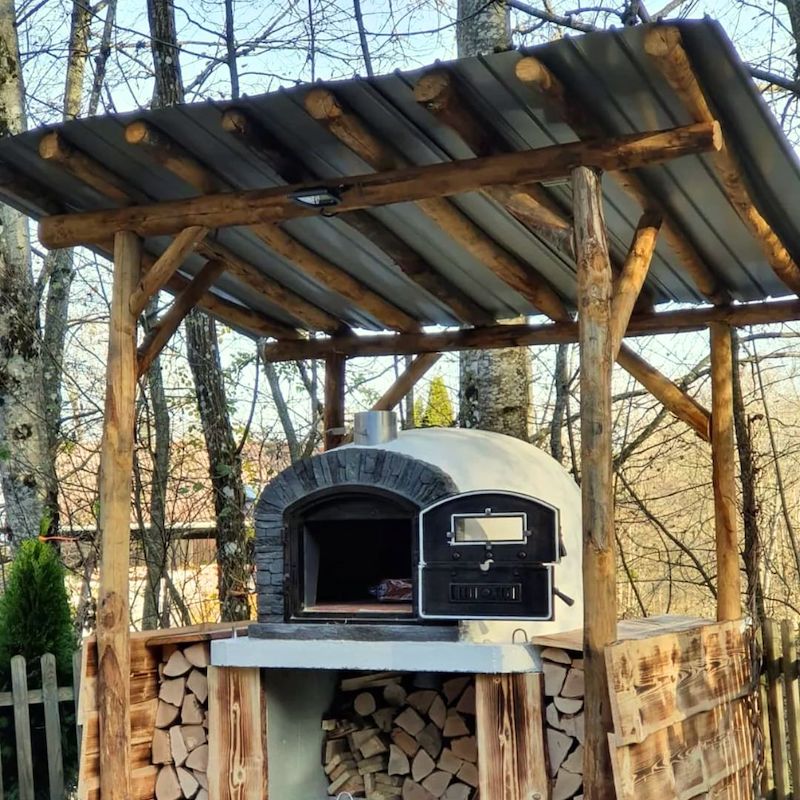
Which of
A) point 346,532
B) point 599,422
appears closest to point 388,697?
point 346,532

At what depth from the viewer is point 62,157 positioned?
14.4ft

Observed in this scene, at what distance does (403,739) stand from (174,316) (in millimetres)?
2302

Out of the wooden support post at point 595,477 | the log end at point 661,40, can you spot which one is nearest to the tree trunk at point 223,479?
the wooden support post at point 595,477

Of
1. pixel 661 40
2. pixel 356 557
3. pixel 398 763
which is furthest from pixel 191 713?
pixel 661 40

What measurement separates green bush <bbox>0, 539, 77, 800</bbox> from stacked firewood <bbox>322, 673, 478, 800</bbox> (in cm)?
140

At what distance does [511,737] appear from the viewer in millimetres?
4352

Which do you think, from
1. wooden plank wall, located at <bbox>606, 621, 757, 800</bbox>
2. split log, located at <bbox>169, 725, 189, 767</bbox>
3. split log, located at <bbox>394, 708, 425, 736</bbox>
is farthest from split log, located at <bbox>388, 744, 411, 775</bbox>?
wooden plank wall, located at <bbox>606, 621, 757, 800</bbox>

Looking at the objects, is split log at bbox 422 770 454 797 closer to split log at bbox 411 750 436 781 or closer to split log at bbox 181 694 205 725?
split log at bbox 411 750 436 781

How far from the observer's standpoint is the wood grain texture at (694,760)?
378cm

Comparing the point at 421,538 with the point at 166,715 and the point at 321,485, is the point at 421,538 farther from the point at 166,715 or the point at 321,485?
the point at 166,715

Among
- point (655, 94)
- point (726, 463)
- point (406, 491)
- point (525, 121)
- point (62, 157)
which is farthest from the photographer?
point (726, 463)

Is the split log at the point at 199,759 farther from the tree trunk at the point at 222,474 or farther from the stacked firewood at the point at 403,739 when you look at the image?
the tree trunk at the point at 222,474

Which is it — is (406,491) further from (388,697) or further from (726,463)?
(726,463)

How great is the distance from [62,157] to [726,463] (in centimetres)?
368
